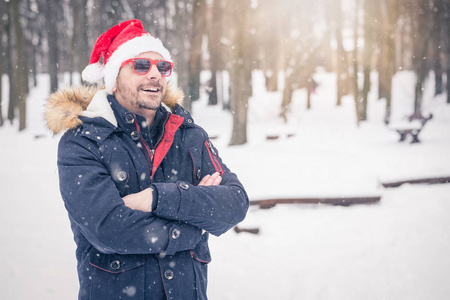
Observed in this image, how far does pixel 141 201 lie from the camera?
208 cm

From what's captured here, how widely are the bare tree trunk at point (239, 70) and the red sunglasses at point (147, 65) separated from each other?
414 inches

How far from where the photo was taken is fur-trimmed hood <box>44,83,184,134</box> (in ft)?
7.07

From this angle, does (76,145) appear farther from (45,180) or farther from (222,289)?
(45,180)

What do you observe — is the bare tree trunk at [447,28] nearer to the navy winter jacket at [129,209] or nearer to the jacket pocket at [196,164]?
the jacket pocket at [196,164]

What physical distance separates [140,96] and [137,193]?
65 centimetres

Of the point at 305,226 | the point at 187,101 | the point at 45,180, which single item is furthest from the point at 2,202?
the point at 187,101

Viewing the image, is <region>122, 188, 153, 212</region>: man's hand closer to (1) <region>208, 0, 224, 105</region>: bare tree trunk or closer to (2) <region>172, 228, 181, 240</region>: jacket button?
Result: (2) <region>172, 228, 181, 240</region>: jacket button

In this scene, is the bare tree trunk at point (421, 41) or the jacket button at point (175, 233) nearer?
the jacket button at point (175, 233)

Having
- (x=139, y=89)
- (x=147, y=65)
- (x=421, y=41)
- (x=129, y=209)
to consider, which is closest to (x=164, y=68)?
(x=147, y=65)

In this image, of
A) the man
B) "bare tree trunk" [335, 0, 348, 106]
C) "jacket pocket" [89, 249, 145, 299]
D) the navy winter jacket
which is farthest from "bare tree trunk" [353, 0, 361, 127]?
"jacket pocket" [89, 249, 145, 299]

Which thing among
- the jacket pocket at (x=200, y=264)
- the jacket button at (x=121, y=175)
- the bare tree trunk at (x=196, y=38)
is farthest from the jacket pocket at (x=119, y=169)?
the bare tree trunk at (x=196, y=38)

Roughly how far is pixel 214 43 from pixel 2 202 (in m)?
16.8

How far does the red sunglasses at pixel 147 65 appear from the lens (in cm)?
251

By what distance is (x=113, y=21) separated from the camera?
1584cm
